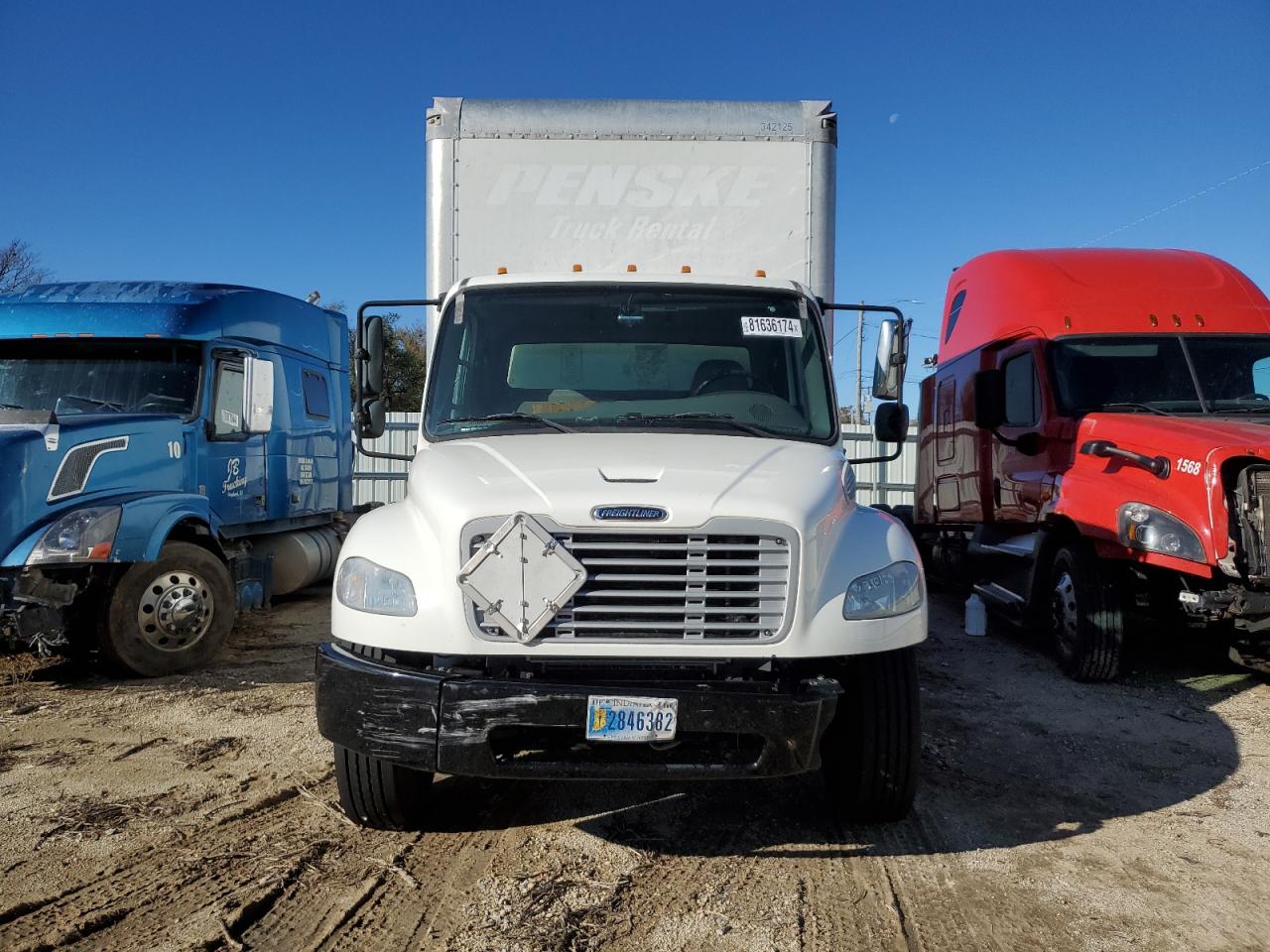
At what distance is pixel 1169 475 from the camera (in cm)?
560

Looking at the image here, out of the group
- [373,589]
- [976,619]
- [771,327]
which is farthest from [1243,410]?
[373,589]

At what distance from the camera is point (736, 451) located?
3.61m

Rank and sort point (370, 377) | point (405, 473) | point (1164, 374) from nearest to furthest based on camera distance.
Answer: point (370, 377) < point (1164, 374) < point (405, 473)

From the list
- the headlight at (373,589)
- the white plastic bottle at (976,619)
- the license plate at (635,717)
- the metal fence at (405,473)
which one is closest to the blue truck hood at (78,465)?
the headlight at (373,589)

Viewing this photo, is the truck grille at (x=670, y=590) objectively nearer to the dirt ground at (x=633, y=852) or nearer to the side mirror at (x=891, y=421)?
the dirt ground at (x=633, y=852)

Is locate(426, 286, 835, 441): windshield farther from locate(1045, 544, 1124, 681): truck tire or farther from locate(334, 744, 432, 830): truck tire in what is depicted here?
locate(1045, 544, 1124, 681): truck tire

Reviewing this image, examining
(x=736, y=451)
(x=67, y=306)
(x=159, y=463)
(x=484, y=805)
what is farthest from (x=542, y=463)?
(x=67, y=306)

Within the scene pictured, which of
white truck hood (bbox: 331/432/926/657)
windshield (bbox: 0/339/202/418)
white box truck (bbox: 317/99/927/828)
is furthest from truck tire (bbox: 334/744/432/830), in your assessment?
windshield (bbox: 0/339/202/418)

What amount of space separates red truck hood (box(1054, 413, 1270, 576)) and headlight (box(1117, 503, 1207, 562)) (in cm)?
4

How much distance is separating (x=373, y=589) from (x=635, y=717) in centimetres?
106

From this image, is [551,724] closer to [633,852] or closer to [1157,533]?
[633,852]

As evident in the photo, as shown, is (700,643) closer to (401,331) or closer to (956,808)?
(956,808)

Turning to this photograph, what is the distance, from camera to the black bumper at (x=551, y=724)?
2.96 meters

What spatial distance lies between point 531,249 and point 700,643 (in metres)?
3.41
